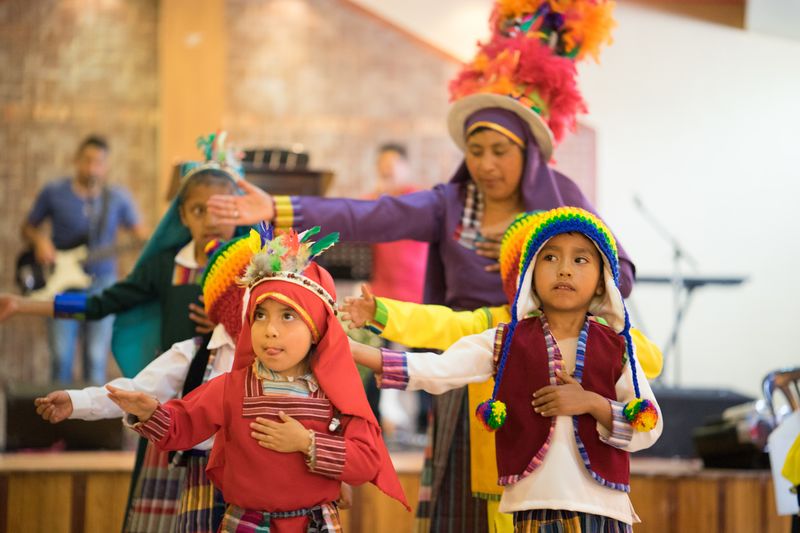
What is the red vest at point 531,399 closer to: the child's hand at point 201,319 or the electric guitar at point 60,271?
the child's hand at point 201,319

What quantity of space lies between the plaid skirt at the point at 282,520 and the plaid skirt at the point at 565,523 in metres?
0.43

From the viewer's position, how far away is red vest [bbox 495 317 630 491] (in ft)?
8.17

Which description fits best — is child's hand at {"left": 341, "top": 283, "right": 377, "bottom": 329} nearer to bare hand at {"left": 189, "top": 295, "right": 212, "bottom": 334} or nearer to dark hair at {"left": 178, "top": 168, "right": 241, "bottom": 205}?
bare hand at {"left": 189, "top": 295, "right": 212, "bottom": 334}

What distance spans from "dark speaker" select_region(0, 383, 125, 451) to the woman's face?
218 cm

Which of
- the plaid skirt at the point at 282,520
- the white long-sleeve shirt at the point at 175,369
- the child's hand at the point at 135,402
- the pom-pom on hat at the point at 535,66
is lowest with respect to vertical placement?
the plaid skirt at the point at 282,520

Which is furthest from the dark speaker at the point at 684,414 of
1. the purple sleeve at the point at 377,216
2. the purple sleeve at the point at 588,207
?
the purple sleeve at the point at 377,216

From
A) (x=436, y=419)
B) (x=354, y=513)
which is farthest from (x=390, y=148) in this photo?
(x=436, y=419)

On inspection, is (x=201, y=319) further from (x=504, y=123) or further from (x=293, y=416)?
(x=504, y=123)

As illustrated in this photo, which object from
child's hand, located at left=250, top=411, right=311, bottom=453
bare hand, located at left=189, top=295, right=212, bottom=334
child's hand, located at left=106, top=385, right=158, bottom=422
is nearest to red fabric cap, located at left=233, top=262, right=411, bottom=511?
child's hand, located at left=250, top=411, right=311, bottom=453

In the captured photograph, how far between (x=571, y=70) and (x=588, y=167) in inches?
199

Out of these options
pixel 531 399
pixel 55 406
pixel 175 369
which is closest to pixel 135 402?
pixel 55 406

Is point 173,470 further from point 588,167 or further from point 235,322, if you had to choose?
point 588,167

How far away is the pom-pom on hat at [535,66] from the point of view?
134 inches

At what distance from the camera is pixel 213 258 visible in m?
2.98
